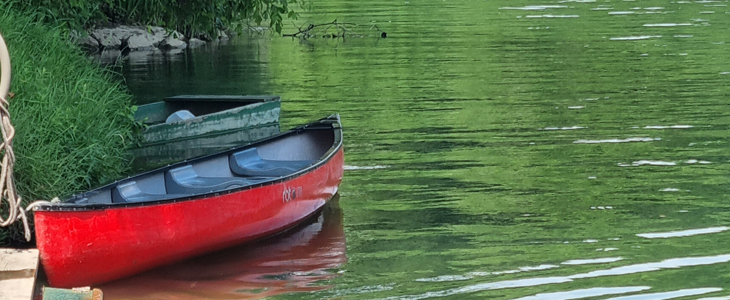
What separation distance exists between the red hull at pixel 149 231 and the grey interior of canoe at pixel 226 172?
0.62ft

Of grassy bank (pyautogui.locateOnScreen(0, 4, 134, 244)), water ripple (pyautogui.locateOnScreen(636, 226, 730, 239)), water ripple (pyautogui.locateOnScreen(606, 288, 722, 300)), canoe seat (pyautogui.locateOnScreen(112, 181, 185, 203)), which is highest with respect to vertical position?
grassy bank (pyautogui.locateOnScreen(0, 4, 134, 244))

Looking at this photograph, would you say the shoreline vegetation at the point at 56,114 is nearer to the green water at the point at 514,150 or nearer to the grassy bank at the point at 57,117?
the grassy bank at the point at 57,117

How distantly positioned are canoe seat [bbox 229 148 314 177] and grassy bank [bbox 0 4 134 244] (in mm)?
1203

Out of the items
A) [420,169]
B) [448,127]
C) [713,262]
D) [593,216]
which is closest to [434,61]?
[448,127]

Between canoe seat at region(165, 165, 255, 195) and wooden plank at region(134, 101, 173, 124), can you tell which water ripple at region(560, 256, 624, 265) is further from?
wooden plank at region(134, 101, 173, 124)

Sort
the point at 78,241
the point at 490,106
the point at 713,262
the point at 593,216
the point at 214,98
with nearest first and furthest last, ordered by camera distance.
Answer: the point at 78,241, the point at 713,262, the point at 593,216, the point at 214,98, the point at 490,106

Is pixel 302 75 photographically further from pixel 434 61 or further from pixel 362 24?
Answer: pixel 362 24

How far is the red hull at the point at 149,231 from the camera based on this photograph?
27.0ft

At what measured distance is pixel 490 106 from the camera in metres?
18.5

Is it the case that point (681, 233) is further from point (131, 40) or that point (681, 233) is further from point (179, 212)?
point (131, 40)

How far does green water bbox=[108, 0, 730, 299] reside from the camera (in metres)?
9.22

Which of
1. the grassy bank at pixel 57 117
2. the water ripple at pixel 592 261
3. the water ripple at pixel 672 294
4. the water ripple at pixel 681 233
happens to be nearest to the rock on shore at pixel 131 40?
the grassy bank at pixel 57 117

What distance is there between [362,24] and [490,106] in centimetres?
1799

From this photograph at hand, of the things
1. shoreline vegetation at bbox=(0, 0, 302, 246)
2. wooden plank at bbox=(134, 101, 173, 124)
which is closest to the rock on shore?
wooden plank at bbox=(134, 101, 173, 124)
